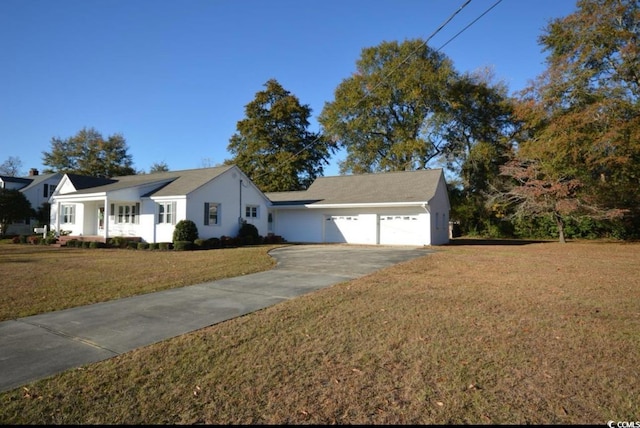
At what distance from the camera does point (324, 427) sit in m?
2.86

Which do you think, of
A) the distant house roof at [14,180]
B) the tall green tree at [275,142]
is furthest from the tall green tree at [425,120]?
the distant house roof at [14,180]

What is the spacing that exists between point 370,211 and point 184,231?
1106cm

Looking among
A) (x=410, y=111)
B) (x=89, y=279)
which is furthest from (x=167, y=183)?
(x=410, y=111)

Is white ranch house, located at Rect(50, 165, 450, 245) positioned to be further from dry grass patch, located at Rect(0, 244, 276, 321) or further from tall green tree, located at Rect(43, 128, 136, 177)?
tall green tree, located at Rect(43, 128, 136, 177)

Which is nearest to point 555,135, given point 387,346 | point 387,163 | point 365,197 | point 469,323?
point 365,197

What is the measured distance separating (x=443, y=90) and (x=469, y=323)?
3257 cm

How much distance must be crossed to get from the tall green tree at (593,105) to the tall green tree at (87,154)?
4714cm

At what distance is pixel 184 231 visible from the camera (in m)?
19.8

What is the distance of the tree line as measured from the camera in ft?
72.8

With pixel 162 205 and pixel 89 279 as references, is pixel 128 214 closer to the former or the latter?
pixel 162 205

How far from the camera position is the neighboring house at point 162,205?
69.3ft

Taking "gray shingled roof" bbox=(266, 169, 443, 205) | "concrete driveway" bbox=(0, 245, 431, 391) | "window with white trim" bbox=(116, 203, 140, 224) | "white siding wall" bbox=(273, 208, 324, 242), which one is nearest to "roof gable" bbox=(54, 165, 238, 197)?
"window with white trim" bbox=(116, 203, 140, 224)

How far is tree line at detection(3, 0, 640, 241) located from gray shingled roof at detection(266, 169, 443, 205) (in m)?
6.09

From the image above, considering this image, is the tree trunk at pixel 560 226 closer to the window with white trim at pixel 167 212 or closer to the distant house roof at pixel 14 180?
the window with white trim at pixel 167 212
